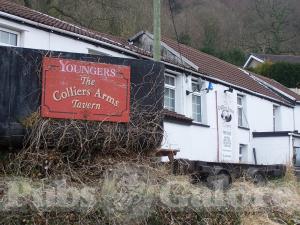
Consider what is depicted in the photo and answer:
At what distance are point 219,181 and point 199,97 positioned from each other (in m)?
9.59

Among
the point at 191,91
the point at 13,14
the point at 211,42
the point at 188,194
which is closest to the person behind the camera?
the point at 188,194

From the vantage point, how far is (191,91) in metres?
21.0

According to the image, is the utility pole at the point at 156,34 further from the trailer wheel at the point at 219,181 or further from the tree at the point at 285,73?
the tree at the point at 285,73

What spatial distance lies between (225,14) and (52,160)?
5049 centimetres

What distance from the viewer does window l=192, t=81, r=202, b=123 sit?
71.2 feet

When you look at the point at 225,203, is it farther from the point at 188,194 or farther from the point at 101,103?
the point at 101,103

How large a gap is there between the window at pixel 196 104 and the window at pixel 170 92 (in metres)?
1.27

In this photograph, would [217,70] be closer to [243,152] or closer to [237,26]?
[243,152]

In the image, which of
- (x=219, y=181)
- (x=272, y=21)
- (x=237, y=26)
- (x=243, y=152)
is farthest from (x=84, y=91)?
(x=272, y=21)

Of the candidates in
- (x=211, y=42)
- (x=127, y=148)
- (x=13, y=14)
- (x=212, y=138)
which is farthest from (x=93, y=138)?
(x=211, y=42)

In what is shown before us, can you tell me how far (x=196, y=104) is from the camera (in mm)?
21938

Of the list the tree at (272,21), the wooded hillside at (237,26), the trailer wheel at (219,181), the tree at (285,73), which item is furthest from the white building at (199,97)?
the tree at (272,21)

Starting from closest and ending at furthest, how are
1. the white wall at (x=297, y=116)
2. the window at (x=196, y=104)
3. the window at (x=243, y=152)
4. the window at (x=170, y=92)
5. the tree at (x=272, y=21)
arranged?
1. the window at (x=170, y=92)
2. the window at (x=196, y=104)
3. the window at (x=243, y=152)
4. the white wall at (x=297, y=116)
5. the tree at (x=272, y=21)

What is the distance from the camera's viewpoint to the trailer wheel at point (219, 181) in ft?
39.4
